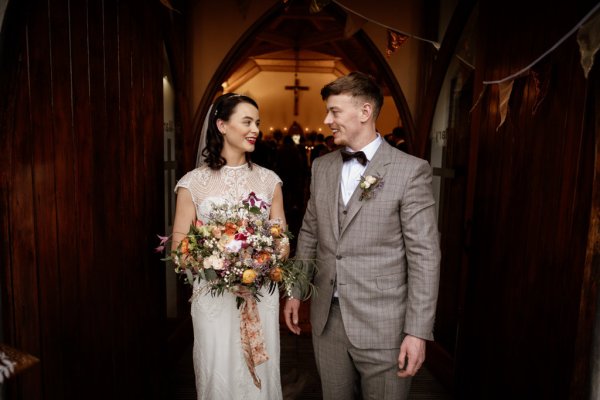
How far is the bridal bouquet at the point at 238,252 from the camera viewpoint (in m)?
1.68

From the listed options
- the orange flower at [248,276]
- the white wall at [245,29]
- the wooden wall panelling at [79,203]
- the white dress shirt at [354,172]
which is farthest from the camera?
the white wall at [245,29]

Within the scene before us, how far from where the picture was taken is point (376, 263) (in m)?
1.76

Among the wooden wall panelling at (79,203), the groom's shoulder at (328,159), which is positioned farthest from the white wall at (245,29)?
the wooden wall panelling at (79,203)

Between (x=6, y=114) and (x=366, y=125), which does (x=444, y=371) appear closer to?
(x=366, y=125)

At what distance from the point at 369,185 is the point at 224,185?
2.79ft

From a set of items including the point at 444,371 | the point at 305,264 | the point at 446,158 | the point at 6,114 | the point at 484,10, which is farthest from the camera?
the point at 446,158

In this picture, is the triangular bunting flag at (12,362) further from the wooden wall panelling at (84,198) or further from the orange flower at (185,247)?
the orange flower at (185,247)

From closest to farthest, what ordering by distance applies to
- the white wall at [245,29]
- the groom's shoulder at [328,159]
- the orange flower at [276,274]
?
the orange flower at [276,274]
the groom's shoulder at [328,159]
the white wall at [245,29]

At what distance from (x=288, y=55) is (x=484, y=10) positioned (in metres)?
9.96

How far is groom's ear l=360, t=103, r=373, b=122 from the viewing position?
181 cm

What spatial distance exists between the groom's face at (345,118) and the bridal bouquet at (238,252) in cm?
47

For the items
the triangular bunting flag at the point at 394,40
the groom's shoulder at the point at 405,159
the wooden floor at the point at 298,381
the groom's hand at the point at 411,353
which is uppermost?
the triangular bunting flag at the point at 394,40

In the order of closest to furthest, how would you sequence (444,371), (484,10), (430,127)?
(484,10), (444,371), (430,127)

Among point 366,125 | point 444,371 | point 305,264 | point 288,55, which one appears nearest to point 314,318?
point 305,264
